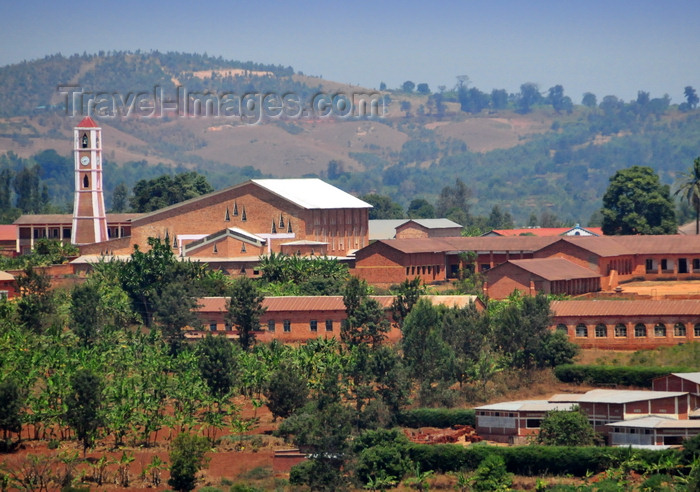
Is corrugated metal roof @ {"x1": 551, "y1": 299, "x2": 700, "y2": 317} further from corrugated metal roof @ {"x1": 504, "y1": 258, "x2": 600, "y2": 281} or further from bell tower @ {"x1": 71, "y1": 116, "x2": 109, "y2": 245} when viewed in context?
bell tower @ {"x1": 71, "y1": 116, "x2": 109, "y2": 245}

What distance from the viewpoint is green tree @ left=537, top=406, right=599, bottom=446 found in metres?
41.7

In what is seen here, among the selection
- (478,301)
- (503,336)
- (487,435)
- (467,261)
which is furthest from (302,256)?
(487,435)

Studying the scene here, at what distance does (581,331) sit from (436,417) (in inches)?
450

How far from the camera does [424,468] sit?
41.6 meters

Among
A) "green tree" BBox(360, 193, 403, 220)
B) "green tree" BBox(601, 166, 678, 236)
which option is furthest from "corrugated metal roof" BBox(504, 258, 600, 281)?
"green tree" BBox(360, 193, 403, 220)

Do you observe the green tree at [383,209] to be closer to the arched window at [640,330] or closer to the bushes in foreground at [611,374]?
the arched window at [640,330]

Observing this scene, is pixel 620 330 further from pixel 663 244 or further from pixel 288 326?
pixel 663 244

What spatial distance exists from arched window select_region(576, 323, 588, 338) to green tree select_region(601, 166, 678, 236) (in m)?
31.9

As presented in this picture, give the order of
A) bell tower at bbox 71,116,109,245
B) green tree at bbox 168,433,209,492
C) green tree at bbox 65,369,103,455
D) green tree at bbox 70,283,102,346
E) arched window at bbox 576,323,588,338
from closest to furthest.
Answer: green tree at bbox 168,433,209,492 → green tree at bbox 65,369,103,455 → arched window at bbox 576,323,588,338 → green tree at bbox 70,283,102,346 → bell tower at bbox 71,116,109,245

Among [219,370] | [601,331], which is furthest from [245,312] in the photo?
[601,331]

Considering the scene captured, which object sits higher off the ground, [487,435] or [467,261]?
[467,261]

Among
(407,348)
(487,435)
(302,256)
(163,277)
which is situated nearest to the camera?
(487,435)

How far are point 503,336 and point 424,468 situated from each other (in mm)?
12448

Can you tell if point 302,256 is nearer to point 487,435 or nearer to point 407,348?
point 407,348
